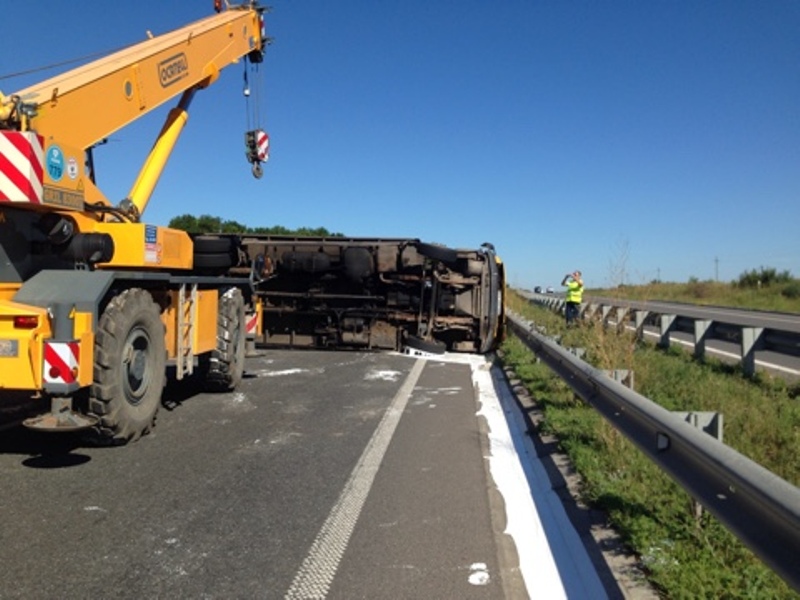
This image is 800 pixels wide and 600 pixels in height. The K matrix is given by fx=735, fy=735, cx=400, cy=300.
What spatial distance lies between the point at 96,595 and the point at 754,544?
294 cm

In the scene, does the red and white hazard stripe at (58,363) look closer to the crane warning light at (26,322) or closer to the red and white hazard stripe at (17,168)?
the crane warning light at (26,322)

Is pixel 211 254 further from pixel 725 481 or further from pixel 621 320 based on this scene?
pixel 621 320

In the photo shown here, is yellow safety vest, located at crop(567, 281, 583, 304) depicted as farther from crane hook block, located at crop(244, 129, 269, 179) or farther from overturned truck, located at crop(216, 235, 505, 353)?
crane hook block, located at crop(244, 129, 269, 179)

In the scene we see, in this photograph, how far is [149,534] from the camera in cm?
431

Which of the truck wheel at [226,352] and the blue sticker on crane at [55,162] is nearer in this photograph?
the blue sticker on crane at [55,162]

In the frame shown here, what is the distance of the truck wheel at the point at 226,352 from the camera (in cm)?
924

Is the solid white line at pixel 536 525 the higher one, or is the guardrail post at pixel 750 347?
the guardrail post at pixel 750 347

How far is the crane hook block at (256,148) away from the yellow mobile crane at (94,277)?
2907mm

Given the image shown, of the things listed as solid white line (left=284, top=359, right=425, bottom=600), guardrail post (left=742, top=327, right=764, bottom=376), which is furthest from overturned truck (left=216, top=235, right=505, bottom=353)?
solid white line (left=284, top=359, right=425, bottom=600)

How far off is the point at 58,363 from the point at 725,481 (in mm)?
4563

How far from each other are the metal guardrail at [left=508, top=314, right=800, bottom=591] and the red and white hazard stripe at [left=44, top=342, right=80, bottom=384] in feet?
13.1

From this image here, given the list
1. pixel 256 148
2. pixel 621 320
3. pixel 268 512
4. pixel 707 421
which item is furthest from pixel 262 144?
pixel 707 421

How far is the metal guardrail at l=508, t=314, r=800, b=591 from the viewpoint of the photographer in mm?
2691

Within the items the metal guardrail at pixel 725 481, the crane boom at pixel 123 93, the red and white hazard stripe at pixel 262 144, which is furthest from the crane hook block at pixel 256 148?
the metal guardrail at pixel 725 481
